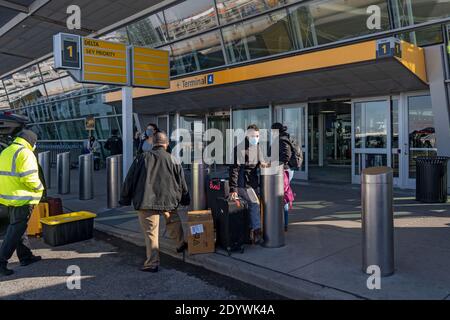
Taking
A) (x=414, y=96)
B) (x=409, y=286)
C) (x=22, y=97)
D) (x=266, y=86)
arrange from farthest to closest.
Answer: (x=22, y=97) → (x=266, y=86) → (x=414, y=96) → (x=409, y=286)

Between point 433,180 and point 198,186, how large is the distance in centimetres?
512

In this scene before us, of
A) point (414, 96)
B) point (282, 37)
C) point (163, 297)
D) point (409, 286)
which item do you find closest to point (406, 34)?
point (414, 96)

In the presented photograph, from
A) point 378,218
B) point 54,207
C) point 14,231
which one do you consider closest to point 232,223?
point 378,218

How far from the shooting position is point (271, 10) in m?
12.5

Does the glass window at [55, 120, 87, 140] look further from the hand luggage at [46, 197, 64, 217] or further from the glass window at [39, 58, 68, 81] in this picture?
the hand luggage at [46, 197, 64, 217]

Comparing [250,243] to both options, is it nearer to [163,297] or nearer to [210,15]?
[163,297]

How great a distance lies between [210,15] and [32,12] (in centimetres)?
778

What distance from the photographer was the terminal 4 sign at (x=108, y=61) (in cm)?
840

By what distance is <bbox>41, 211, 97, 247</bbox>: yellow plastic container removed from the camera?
6.32 meters

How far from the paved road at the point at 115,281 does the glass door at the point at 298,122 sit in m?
8.17

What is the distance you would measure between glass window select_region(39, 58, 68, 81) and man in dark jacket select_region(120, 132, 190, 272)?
931 inches

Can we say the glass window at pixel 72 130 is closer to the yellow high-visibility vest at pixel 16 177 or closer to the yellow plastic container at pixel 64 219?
the yellow plastic container at pixel 64 219

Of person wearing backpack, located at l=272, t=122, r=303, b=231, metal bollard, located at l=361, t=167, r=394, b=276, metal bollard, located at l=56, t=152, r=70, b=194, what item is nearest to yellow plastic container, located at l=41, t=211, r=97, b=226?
person wearing backpack, located at l=272, t=122, r=303, b=231

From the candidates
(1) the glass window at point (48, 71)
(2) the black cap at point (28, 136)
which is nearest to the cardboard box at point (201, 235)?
(2) the black cap at point (28, 136)
